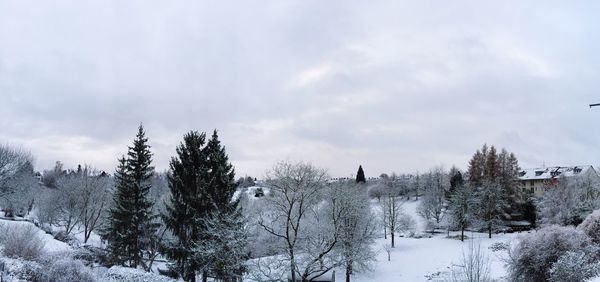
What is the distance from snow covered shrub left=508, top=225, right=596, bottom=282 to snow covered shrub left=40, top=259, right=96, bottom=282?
26.5 m

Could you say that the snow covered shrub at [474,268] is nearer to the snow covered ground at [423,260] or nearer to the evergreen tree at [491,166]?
the snow covered ground at [423,260]

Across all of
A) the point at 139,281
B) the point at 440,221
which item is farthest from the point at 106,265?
the point at 440,221

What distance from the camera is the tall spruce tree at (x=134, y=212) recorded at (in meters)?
37.8

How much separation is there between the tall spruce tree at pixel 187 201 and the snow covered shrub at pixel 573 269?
900 inches

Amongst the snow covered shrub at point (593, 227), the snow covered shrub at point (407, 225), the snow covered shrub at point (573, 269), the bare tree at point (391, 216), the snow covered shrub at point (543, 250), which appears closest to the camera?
the snow covered shrub at point (573, 269)

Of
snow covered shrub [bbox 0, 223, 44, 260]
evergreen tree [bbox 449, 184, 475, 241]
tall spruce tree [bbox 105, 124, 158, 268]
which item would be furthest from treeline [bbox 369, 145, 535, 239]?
snow covered shrub [bbox 0, 223, 44, 260]

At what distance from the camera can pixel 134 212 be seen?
124 ft

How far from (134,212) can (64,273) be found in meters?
12.7

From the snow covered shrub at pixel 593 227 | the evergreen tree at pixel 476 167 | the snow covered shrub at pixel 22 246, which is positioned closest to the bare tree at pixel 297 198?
the snow covered shrub at pixel 22 246

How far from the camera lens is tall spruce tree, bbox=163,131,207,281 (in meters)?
33.3

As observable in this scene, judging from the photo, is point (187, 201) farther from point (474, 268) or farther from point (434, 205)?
point (434, 205)

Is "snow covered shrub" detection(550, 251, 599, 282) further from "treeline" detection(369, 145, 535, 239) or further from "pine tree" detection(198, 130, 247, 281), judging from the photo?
"treeline" detection(369, 145, 535, 239)

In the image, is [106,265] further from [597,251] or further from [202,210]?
[597,251]

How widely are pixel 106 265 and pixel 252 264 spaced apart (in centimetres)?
1385
